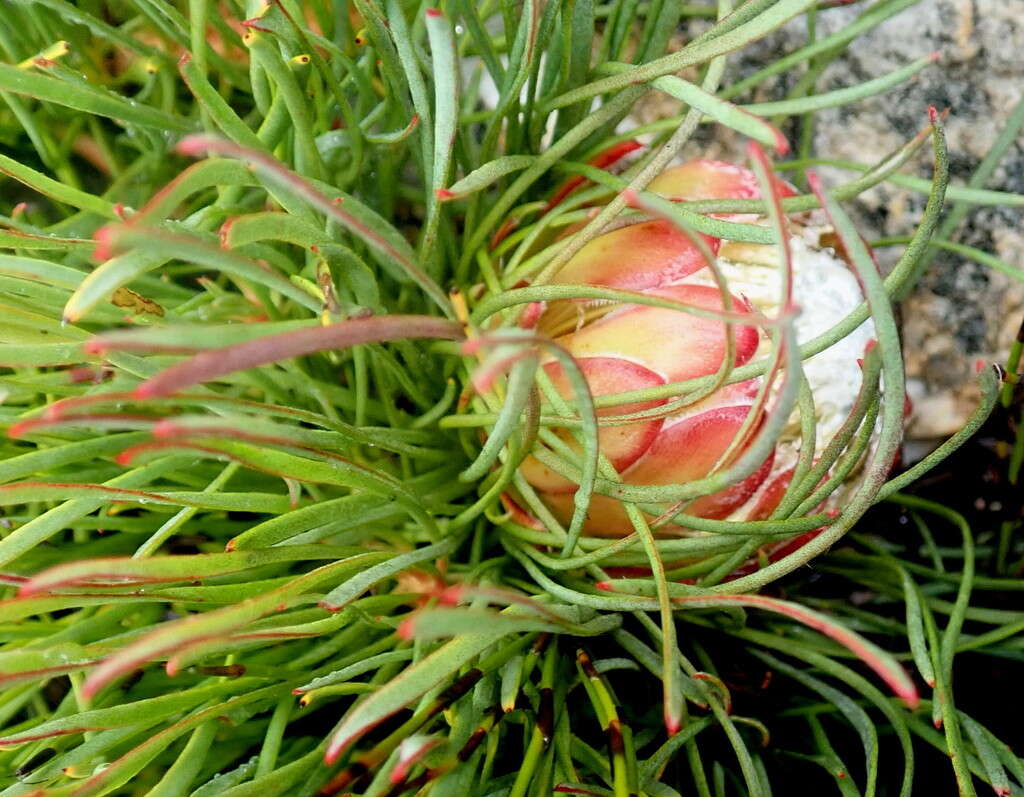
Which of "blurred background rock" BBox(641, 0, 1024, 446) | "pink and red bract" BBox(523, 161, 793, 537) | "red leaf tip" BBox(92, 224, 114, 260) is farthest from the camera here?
"blurred background rock" BBox(641, 0, 1024, 446)

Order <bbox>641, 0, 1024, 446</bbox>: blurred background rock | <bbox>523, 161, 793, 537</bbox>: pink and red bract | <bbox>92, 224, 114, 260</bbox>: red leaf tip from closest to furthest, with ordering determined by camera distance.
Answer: <bbox>92, 224, 114, 260</bbox>: red leaf tip, <bbox>523, 161, 793, 537</bbox>: pink and red bract, <bbox>641, 0, 1024, 446</bbox>: blurred background rock

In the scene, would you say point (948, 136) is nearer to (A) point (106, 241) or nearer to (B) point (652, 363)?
(B) point (652, 363)

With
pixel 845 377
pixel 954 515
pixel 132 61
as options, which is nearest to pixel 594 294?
pixel 845 377

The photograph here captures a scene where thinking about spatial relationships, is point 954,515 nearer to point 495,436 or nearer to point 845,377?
point 845,377

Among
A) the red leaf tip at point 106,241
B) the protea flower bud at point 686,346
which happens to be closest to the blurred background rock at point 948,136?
the protea flower bud at point 686,346

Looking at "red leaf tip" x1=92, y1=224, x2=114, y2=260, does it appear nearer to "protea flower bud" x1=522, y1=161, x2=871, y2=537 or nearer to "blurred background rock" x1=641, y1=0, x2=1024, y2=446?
"protea flower bud" x1=522, y1=161, x2=871, y2=537

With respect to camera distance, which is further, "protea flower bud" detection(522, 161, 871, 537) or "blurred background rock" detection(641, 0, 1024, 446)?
"blurred background rock" detection(641, 0, 1024, 446)

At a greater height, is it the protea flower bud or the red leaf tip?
the red leaf tip

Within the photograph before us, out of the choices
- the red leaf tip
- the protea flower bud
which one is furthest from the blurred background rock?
the red leaf tip
